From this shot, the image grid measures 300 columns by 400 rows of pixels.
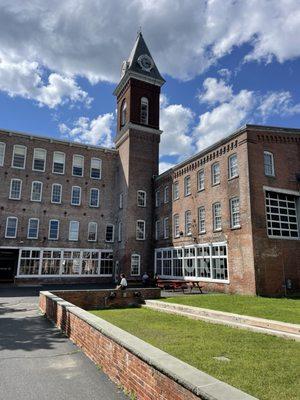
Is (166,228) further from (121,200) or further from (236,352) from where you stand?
(236,352)

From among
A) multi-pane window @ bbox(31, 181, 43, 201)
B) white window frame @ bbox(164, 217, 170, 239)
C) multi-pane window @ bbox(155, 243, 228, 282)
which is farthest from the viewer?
multi-pane window @ bbox(31, 181, 43, 201)

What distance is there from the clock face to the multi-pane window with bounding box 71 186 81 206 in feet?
53.3

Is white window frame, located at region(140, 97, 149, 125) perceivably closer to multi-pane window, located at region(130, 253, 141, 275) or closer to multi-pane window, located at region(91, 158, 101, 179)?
multi-pane window, located at region(91, 158, 101, 179)

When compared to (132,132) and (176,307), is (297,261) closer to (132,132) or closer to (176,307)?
(176,307)

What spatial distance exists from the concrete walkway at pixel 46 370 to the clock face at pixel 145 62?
35.2 metres

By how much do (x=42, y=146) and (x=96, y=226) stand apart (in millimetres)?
10426

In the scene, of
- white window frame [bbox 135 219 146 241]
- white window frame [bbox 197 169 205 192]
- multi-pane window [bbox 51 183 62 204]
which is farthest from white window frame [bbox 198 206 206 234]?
multi-pane window [bbox 51 183 62 204]

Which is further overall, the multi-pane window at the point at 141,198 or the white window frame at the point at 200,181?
the multi-pane window at the point at 141,198

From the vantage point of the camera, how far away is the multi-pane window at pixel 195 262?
23406 mm

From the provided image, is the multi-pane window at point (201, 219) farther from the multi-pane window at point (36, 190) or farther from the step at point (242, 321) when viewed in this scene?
the multi-pane window at point (36, 190)

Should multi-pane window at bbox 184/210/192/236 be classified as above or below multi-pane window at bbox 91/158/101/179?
below

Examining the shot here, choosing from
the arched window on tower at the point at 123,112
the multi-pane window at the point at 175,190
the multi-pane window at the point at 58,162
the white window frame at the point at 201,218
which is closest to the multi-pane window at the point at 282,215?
the white window frame at the point at 201,218

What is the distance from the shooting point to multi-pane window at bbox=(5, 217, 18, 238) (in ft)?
107

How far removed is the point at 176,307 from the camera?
45.8 feet
